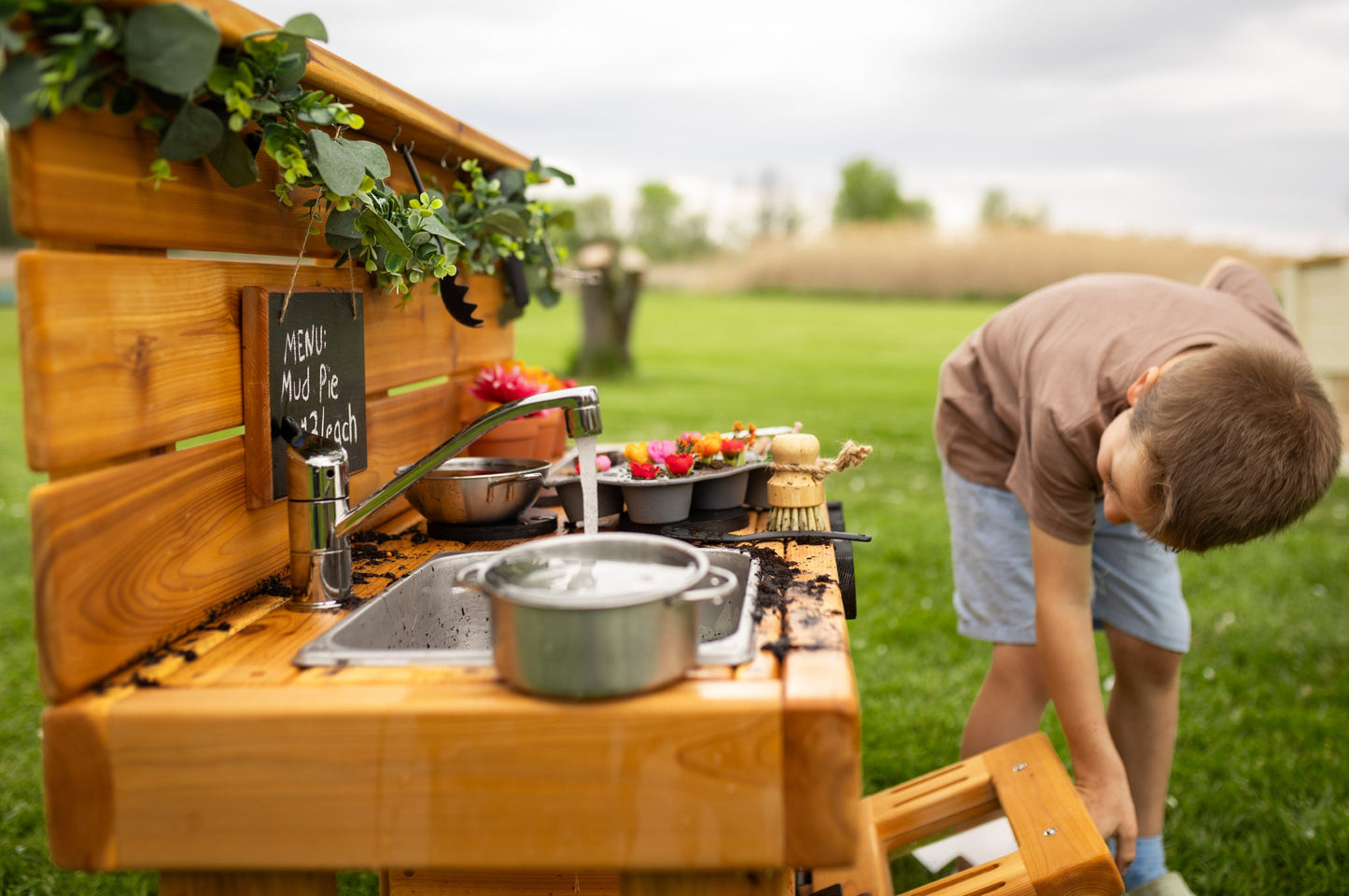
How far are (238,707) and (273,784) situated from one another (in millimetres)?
89

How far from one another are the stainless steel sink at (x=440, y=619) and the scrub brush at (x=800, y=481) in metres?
0.19

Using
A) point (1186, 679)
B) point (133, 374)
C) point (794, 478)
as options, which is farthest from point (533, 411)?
Result: point (1186, 679)

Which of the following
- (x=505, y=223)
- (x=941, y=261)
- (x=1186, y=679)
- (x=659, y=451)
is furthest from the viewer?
(x=941, y=261)

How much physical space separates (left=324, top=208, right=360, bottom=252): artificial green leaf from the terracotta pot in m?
0.81

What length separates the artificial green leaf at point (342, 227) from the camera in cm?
153

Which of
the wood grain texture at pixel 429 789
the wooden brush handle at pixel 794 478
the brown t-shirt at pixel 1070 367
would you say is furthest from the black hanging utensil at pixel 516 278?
the wood grain texture at pixel 429 789

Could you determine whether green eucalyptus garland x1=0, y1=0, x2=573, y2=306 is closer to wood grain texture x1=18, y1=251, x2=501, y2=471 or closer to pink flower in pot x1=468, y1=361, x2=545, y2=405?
wood grain texture x1=18, y1=251, x2=501, y2=471

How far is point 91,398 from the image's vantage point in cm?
113

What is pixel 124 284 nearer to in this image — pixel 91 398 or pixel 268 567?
pixel 91 398

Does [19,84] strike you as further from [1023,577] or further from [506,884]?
[1023,577]

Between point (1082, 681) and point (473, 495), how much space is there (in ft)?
3.77

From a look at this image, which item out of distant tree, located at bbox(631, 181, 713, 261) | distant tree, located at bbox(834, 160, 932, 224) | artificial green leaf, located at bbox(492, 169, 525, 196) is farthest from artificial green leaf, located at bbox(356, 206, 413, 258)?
distant tree, located at bbox(834, 160, 932, 224)

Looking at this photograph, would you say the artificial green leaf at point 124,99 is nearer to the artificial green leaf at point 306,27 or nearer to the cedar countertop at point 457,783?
the artificial green leaf at point 306,27

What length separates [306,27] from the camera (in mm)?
1224
